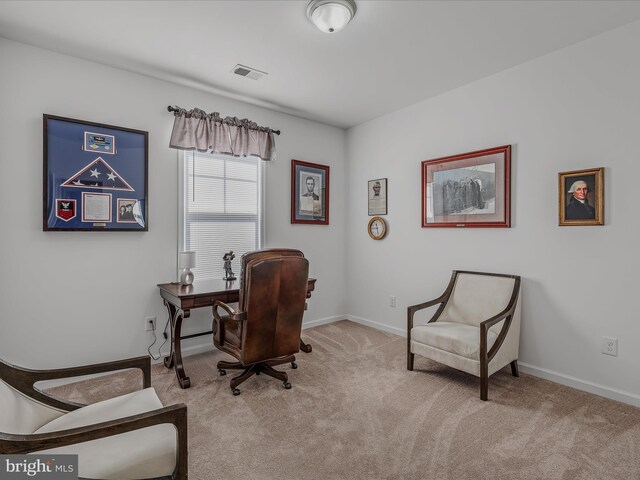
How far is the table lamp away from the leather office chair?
0.55 meters

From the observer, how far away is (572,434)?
6.68 ft

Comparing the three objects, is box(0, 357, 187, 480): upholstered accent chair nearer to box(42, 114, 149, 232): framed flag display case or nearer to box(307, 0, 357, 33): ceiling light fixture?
box(42, 114, 149, 232): framed flag display case

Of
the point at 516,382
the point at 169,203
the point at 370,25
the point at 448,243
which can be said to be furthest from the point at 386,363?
the point at 370,25

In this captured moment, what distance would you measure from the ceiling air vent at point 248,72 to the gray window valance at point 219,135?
1.69 feet

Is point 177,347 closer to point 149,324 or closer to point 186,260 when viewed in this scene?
point 149,324

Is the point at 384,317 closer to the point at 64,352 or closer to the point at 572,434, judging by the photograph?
the point at 572,434

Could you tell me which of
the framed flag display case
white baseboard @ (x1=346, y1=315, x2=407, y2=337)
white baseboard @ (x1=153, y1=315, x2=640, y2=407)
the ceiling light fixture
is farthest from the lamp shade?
white baseboard @ (x1=346, y1=315, x2=407, y2=337)

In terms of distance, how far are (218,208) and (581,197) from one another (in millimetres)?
3180

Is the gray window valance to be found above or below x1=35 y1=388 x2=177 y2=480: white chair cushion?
above

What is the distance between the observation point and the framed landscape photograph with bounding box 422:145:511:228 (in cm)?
304

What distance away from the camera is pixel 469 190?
10.8ft

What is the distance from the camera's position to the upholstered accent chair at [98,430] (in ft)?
3.60

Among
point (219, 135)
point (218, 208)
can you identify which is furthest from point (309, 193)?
point (219, 135)

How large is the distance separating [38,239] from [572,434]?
3.89 metres
